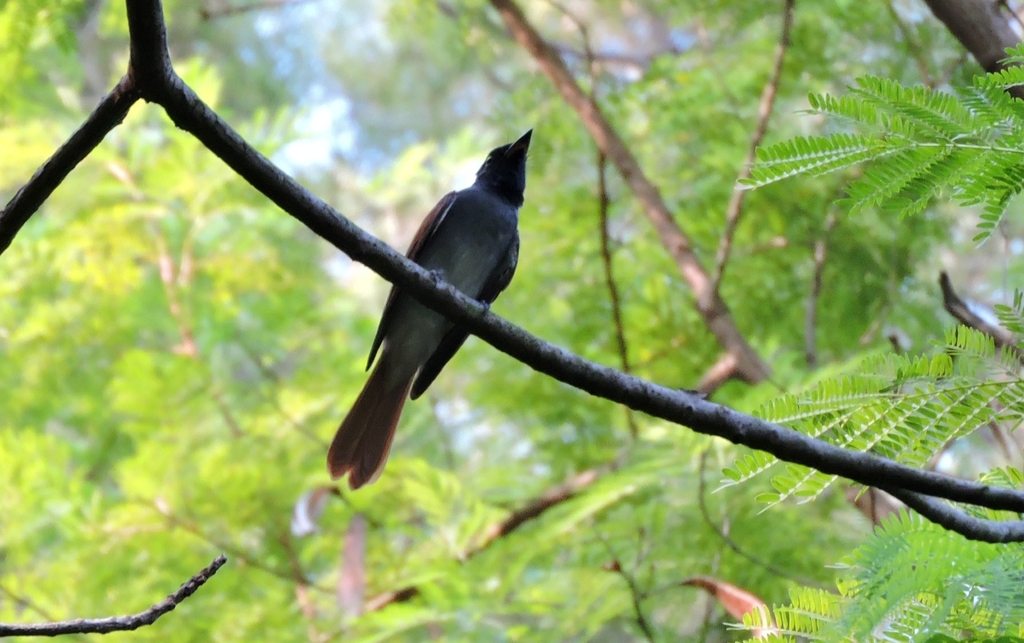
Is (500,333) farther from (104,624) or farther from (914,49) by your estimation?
(914,49)

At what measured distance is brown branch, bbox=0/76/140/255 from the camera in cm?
171

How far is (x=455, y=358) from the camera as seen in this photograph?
5137 millimetres

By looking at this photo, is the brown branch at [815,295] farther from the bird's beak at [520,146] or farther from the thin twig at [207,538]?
the thin twig at [207,538]

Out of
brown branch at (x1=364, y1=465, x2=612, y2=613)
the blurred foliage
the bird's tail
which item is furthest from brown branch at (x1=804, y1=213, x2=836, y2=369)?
the bird's tail

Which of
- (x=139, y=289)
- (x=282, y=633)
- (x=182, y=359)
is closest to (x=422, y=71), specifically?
(x=139, y=289)

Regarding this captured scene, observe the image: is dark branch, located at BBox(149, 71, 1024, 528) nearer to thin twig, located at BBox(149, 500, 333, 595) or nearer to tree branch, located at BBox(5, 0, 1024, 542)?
tree branch, located at BBox(5, 0, 1024, 542)

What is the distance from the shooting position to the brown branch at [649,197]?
408 centimetres

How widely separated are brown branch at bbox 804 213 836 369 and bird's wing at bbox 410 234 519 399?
1.42 meters

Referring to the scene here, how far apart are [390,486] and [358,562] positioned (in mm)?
423

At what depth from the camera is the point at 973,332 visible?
5.87 ft

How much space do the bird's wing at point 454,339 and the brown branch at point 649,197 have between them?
669mm

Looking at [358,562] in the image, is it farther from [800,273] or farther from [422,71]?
[422,71]

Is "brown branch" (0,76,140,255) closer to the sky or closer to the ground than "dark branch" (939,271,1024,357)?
closer to the sky

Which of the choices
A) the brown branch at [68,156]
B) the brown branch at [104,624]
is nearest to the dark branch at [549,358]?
the brown branch at [68,156]
